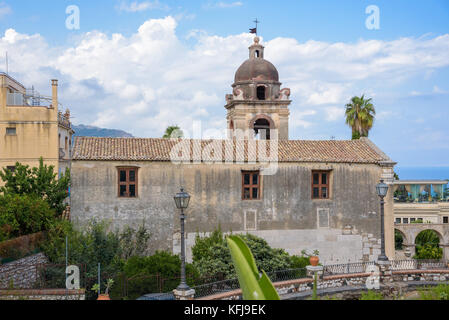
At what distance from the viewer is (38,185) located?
23.6 m

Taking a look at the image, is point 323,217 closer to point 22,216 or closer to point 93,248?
point 93,248

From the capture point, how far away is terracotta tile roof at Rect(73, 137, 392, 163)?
23.4 meters

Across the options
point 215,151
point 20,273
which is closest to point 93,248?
point 20,273

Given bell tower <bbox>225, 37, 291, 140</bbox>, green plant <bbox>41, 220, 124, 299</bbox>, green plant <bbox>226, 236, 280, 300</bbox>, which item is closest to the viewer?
green plant <bbox>226, 236, 280, 300</bbox>

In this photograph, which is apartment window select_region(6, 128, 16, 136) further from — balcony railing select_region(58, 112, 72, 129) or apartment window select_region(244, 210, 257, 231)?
apartment window select_region(244, 210, 257, 231)

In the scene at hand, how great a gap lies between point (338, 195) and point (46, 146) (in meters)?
17.2

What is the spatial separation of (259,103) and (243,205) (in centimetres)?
1023

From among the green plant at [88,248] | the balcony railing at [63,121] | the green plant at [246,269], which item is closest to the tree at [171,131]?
the balcony railing at [63,121]

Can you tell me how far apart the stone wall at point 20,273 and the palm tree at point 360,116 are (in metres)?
28.8

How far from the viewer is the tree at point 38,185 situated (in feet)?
76.4

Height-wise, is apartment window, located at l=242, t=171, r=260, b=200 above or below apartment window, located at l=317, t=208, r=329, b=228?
above

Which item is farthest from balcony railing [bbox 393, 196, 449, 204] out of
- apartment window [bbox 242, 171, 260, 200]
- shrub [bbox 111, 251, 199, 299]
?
shrub [bbox 111, 251, 199, 299]

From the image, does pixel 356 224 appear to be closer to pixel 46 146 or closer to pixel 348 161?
pixel 348 161
